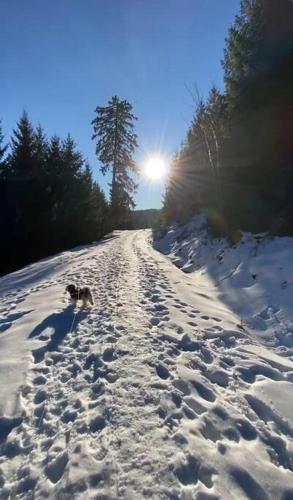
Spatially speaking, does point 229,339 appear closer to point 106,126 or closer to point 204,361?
point 204,361

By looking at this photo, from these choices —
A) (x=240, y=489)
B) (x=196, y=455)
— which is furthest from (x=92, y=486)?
(x=240, y=489)

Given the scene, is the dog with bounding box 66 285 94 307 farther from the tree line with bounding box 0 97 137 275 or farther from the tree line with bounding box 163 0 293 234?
the tree line with bounding box 0 97 137 275

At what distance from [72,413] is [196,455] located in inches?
57.0

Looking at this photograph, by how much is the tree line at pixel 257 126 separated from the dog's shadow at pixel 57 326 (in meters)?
7.05

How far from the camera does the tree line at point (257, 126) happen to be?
10.9 m

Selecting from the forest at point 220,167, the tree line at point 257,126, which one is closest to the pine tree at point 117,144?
the forest at point 220,167

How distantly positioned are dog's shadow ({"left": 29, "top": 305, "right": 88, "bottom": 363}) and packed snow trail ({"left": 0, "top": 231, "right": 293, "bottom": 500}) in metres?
0.02

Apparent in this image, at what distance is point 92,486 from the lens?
7.91ft

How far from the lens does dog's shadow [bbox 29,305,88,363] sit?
16.1 ft

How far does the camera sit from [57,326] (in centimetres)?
594

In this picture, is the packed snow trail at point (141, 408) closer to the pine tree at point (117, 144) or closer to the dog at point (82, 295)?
the dog at point (82, 295)

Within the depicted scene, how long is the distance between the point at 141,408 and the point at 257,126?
38.5ft

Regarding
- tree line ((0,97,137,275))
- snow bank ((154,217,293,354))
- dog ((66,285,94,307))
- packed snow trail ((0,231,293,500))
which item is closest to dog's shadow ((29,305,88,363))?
Result: packed snow trail ((0,231,293,500))

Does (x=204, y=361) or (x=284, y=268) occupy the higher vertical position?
(x=284, y=268)
